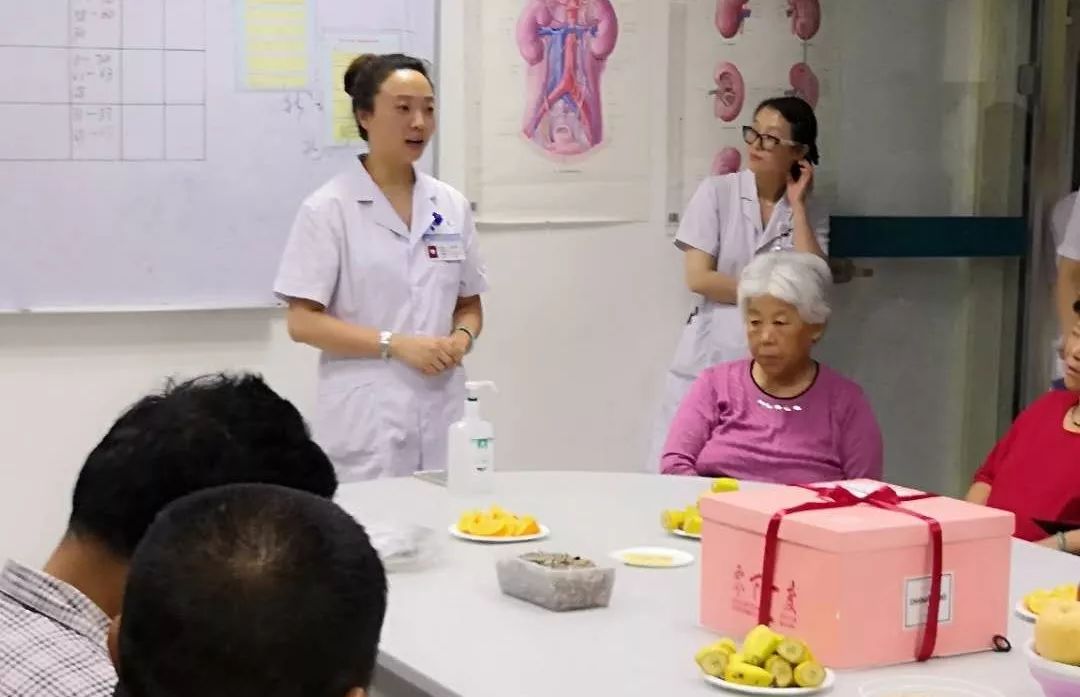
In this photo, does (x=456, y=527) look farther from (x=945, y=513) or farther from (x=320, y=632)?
(x=320, y=632)

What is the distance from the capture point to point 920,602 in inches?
75.5

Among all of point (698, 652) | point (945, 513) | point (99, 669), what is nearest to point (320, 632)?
point (99, 669)

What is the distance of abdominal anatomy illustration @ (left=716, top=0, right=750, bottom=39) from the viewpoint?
14.9 feet

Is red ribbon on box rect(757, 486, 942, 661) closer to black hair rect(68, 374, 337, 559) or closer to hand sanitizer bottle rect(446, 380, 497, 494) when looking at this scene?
black hair rect(68, 374, 337, 559)

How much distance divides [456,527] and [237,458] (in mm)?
1055

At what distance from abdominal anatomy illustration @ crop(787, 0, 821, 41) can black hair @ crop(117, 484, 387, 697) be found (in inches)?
152

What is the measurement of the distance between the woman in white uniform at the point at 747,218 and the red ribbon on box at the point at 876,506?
2.16 m

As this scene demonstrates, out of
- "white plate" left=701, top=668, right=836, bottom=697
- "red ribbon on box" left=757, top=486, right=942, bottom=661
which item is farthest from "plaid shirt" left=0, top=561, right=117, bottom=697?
"red ribbon on box" left=757, top=486, right=942, bottom=661

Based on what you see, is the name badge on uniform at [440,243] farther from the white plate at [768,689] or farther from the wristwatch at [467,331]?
the white plate at [768,689]

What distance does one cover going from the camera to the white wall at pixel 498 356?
148 inches

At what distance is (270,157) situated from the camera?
12.7 ft

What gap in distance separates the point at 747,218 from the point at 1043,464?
1406 mm

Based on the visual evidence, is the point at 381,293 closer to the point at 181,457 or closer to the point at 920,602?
the point at 920,602

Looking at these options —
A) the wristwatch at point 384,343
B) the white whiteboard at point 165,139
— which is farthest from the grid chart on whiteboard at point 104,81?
the wristwatch at point 384,343
